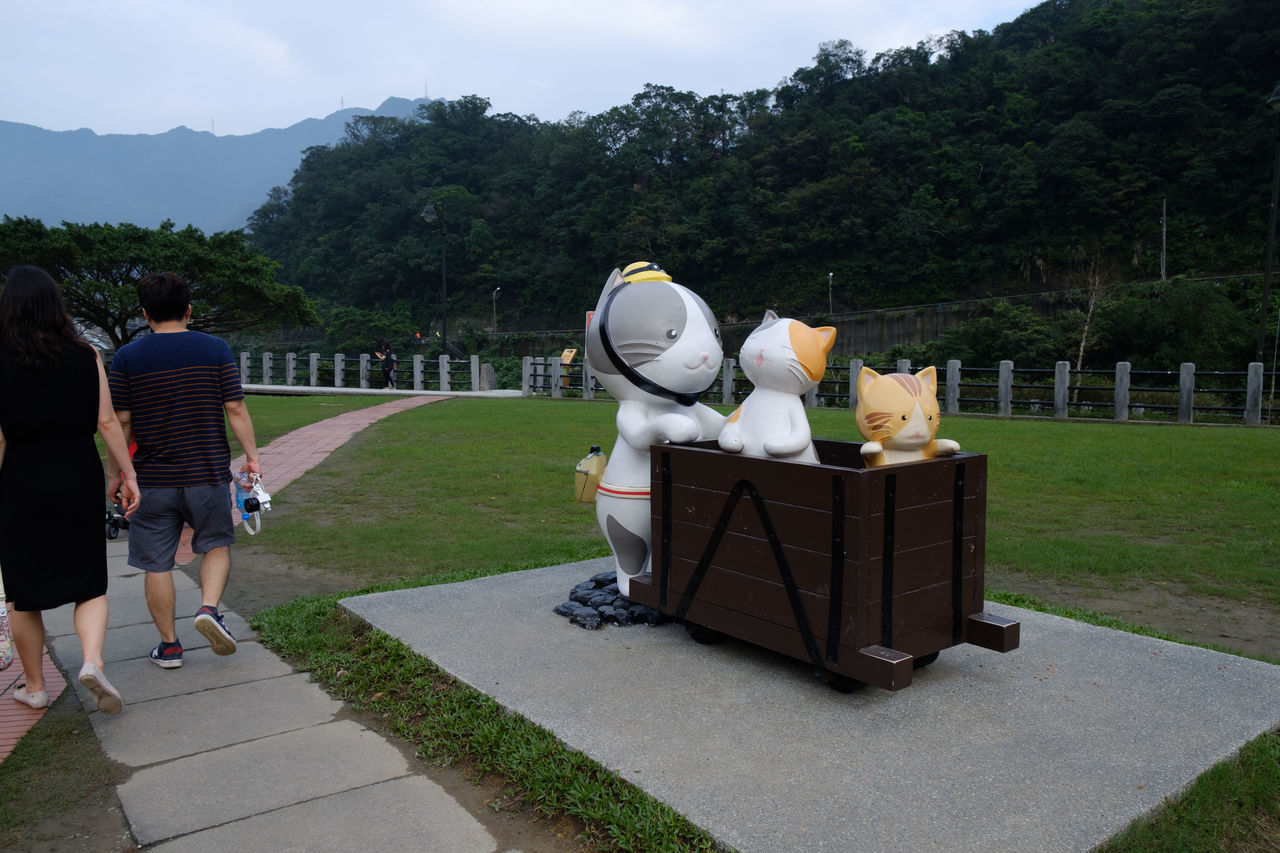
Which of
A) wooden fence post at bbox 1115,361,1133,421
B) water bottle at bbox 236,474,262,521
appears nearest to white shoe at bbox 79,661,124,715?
water bottle at bbox 236,474,262,521

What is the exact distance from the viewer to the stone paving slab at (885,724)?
A: 2.50 meters

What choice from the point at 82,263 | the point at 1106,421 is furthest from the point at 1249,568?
the point at 82,263

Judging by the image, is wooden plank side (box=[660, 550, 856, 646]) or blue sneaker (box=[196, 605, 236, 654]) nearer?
wooden plank side (box=[660, 550, 856, 646])

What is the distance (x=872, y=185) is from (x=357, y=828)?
140ft

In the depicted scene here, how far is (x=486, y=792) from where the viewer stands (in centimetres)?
292

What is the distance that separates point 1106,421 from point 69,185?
725 ft

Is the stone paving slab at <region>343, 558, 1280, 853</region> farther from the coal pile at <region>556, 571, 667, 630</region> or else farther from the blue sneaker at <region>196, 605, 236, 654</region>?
the blue sneaker at <region>196, 605, 236, 654</region>

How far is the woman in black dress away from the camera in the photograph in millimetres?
3262

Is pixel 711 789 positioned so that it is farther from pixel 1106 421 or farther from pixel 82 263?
pixel 82 263

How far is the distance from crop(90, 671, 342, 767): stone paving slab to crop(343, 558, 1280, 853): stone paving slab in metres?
0.54

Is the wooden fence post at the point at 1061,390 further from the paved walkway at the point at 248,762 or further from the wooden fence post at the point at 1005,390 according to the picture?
the paved walkway at the point at 248,762

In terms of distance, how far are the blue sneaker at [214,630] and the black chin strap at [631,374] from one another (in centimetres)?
222

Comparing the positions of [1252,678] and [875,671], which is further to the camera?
[1252,678]

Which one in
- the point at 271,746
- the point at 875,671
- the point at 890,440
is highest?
the point at 890,440
